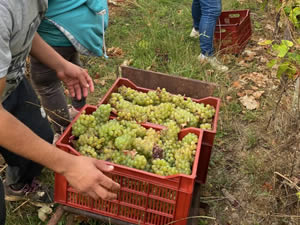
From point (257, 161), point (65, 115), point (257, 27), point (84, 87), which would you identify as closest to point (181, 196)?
point (84, 87)

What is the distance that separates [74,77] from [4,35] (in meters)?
0.95

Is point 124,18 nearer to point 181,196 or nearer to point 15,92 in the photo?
point 15,92

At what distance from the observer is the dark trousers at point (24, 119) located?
212 cm

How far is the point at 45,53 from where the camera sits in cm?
213

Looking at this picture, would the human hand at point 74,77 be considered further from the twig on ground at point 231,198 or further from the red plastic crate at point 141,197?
the twig on ground at point 231,198

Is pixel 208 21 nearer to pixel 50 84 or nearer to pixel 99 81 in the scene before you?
pixel 99 81

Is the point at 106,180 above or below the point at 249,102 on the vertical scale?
below

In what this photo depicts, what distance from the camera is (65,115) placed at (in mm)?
2955

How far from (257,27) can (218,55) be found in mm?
1057

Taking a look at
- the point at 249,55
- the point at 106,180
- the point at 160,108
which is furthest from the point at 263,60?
the point at 106,180

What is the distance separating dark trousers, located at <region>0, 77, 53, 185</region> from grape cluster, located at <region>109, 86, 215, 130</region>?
481 mm

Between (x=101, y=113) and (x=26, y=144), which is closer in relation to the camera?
(x=26, y=144)

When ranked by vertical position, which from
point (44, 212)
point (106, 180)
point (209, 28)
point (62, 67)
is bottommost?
point (44, 212)

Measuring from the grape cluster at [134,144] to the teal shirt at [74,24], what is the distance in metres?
0.63
